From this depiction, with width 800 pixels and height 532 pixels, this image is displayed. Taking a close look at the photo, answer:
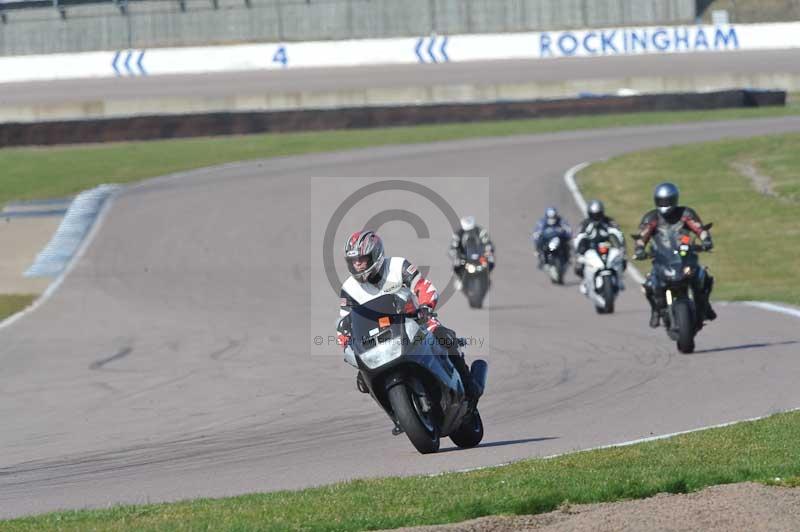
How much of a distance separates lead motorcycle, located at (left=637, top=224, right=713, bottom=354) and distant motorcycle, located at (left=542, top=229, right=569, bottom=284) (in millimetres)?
8673

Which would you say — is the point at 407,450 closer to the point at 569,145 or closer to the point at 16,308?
the point at 16,308

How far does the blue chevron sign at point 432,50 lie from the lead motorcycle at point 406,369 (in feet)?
155

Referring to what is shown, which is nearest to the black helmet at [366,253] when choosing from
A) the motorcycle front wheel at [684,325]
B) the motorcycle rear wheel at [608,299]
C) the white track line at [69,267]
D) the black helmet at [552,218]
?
the motorcycle front wheel at [684,325]

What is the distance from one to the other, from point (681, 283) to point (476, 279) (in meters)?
7.01

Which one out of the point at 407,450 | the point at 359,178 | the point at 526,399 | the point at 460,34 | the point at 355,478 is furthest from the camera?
the point at 460,34

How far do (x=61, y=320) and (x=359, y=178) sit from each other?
14.3m

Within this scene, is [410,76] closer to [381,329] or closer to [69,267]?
[69,267]

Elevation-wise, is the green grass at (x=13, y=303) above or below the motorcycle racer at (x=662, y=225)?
below

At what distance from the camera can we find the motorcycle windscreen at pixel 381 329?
9648 millimetres

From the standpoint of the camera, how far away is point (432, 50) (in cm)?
5700

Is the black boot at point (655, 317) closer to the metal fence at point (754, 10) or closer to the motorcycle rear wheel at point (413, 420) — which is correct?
the motorcycle rear wheel at point (413, 420)

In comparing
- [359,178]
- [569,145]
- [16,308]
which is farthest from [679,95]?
[16,308]

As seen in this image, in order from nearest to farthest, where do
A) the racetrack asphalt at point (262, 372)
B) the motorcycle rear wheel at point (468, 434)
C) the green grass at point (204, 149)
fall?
the racetrack asphalt at point (262, 372) < the motorcycle rear wheel at point (468, 434) < the green grass at point (204, 149)

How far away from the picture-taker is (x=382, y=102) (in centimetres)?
4925
